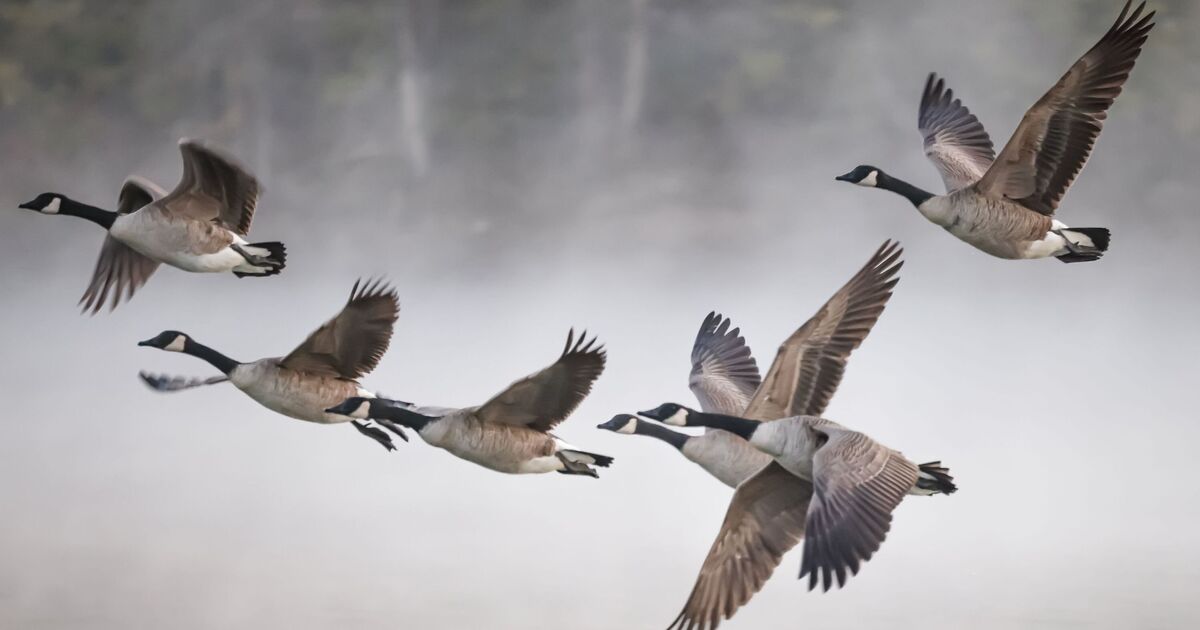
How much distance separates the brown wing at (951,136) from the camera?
8203 mm

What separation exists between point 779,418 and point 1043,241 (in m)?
1.56

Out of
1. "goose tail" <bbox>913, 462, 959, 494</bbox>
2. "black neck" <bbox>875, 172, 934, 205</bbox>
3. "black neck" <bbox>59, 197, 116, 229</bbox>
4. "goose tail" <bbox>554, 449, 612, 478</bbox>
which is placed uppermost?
"black neck" <bbox>875, 172, 934, 205</bbox>

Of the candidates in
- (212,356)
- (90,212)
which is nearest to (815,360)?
(212,356)

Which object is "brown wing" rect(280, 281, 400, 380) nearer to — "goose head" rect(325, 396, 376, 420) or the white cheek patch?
"goose head" rect(325, 396, 376, 420)

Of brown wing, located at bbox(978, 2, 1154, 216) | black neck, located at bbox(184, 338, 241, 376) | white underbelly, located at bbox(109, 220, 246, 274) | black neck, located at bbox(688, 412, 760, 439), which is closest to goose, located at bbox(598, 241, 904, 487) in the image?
black neck, located at bbox(688, 412, 760, 439)

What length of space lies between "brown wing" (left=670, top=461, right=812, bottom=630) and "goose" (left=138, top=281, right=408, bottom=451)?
1.65 metres

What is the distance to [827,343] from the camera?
6.98 m

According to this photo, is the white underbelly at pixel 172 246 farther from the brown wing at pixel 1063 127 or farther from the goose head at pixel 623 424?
the brown wing at pixel 1063 127

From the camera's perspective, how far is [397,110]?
833 inches

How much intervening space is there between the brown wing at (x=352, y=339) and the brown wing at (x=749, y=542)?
1860 mm

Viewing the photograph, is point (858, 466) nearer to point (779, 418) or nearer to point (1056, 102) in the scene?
point (779, 418)

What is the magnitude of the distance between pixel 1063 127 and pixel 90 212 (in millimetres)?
4958

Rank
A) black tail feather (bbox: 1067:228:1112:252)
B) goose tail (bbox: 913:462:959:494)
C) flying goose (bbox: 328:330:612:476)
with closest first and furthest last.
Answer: goose tail (bbox: 913:462:959:494)
flying goose (bbox: 328:330:612:476)
black tail feather (bbox: 1067:228:1112:252)

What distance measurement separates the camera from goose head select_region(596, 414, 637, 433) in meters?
7.38
